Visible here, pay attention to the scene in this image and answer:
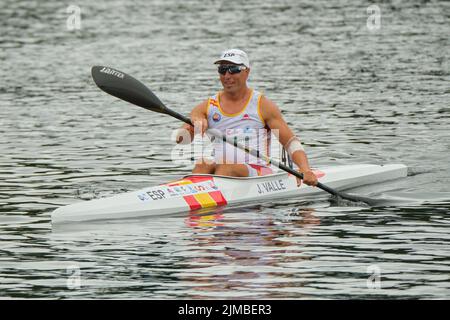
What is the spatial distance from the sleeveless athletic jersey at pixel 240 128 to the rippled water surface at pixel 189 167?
3.00 ft

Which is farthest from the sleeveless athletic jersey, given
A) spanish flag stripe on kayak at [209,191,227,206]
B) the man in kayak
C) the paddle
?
spanish flag stripe on kayak at [209,191,227,206]

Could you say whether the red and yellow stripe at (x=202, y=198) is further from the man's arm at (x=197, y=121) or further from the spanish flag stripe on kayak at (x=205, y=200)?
the man's arm at (x=197, y=121)

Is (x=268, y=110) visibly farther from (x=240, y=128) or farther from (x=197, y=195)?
(x=197, y=195)

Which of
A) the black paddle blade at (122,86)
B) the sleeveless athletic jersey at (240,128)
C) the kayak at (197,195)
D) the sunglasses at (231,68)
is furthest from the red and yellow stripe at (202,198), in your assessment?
the sunglasses at (231,68)

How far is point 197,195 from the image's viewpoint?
1841 cm

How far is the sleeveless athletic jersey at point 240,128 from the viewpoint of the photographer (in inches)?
743

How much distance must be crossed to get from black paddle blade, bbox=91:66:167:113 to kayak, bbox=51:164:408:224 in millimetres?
1296

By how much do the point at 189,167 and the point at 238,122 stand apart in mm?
4115

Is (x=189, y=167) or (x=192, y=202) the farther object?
(x=189, y=167)

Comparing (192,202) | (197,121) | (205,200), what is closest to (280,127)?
(197,121)

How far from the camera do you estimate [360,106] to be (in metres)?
30.5

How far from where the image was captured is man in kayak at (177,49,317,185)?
1862 centimetres
